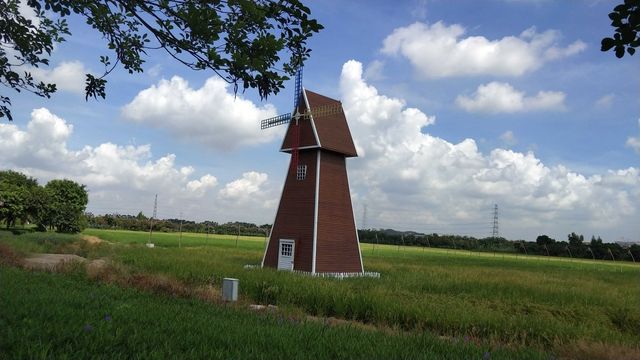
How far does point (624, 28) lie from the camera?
11.5 feet

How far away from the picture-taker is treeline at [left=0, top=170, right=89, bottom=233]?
5762cm

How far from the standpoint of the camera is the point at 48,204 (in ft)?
199

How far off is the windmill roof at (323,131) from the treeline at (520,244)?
54462 millimetres

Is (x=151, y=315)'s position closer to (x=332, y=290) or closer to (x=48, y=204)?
(x=332, y=290)

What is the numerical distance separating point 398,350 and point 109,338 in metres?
3.89

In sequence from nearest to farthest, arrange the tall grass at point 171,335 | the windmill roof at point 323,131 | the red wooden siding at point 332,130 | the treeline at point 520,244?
the tall grass at point 171,335, the windmill roof at point 323,131, the red wooden siding at point 332,130, the treeline at point 520,244

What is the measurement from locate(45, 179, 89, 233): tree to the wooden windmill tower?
1676 inches

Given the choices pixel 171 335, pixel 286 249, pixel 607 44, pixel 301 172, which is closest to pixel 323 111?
pixel 301 172

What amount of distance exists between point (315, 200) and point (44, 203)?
4581cm

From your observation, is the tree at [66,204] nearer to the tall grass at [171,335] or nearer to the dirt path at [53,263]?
the dirt path at [53,263]

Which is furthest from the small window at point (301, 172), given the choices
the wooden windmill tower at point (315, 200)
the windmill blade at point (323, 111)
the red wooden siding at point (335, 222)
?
the windmill blade at point (323, 111)

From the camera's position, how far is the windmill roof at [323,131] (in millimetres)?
27672

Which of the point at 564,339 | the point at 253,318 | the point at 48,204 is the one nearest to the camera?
the point at 253,318

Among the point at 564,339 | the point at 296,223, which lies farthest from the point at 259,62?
the point at 296,223
